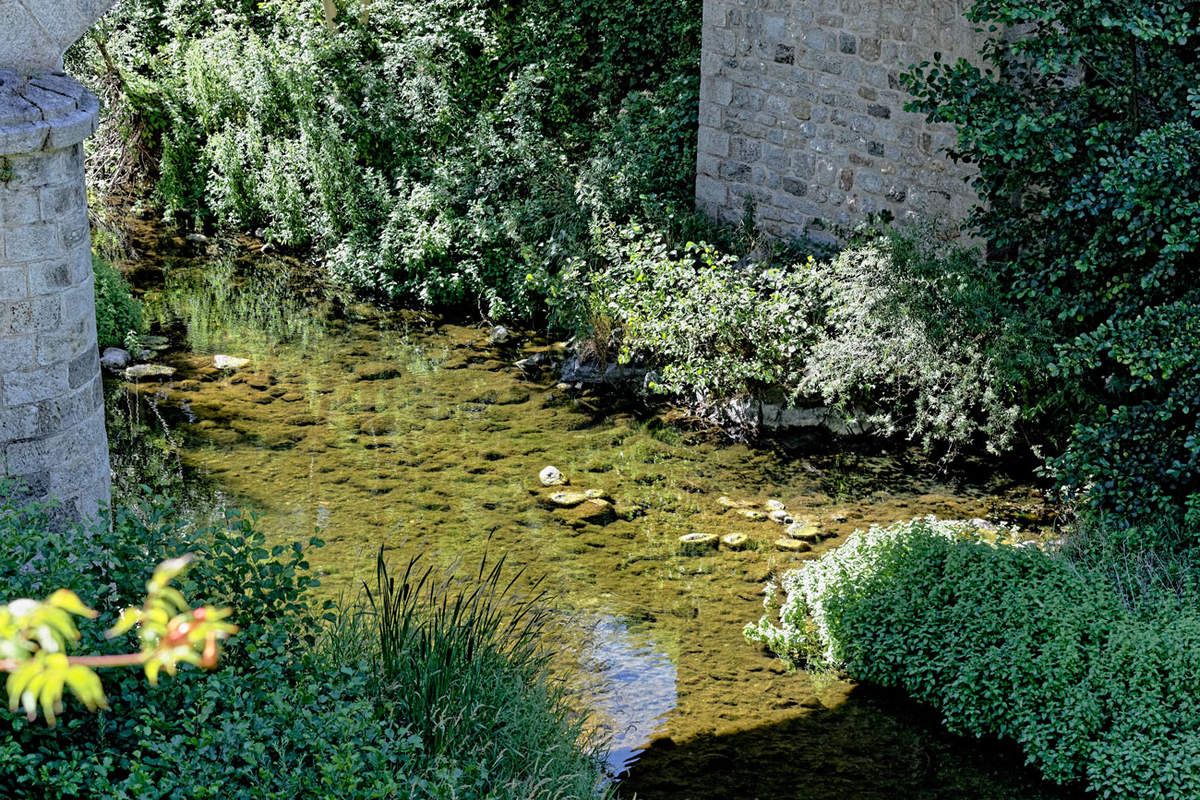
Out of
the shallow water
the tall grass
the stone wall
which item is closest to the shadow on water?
the shallow water

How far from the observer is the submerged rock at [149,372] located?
A: 420 inches

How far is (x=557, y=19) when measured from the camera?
1306 centimetres

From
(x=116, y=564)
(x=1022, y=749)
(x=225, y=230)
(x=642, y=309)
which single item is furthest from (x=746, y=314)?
(x=225, y=230)

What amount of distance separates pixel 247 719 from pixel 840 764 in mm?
2861

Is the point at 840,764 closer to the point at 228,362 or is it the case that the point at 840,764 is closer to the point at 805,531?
the point at 805,531

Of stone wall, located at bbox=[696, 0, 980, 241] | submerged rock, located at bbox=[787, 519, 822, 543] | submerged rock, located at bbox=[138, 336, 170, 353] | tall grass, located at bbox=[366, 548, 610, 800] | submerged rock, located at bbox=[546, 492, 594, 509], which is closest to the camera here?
tall grass, located at bbox=[366, 548, 610, 800]

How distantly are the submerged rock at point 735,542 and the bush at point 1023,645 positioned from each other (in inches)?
33.0

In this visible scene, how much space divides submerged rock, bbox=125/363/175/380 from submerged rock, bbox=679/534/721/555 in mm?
4842

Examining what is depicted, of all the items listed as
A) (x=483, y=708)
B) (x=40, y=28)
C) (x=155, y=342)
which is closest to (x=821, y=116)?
(x=155, y=342)

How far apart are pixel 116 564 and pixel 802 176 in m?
7.33

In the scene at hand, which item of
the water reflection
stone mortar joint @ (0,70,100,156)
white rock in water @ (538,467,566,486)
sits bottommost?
the water reflection

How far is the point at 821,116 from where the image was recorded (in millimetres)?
10656

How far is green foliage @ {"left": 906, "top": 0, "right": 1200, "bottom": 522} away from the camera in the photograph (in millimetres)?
6625

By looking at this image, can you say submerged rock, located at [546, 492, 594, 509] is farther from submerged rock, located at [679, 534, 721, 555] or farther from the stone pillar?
the stone pillar
